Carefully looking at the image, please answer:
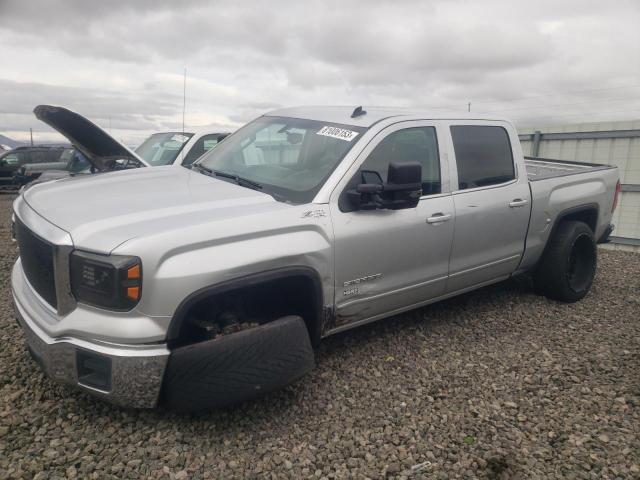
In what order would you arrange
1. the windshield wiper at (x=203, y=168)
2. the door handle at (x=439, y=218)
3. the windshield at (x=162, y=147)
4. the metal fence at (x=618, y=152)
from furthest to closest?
1. the metal fence at (x=618, y=152)
2. the windshield at (x=162, y=147)
3. the windshield wiper at (x=203, y=168)
4. the door handle at (x=439, y=218)

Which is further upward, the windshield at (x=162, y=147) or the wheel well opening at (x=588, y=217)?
the windshield at (x=162, y=147)

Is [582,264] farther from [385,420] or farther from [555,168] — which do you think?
[385,420]

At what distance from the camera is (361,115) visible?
389 cm

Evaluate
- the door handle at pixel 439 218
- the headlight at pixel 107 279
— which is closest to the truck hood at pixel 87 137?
the headlight at pixel 107 279

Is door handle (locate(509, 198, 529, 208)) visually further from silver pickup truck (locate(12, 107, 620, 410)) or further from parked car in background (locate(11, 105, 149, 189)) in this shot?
parked car in background (locate(11, 105, 149, 189))

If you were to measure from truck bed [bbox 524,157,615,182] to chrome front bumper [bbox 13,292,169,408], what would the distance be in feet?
13.3

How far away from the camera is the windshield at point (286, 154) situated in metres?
3.38

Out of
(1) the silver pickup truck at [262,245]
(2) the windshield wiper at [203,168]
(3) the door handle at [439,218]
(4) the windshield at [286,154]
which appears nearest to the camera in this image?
(1) the silver pickup truck at [262,245]

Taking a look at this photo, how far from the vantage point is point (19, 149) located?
17.4 meters

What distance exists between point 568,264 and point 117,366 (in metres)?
4.48

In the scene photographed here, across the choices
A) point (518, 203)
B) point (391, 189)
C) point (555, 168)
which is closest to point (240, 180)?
point (391, 189)

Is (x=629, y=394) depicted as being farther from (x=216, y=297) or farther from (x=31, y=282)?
(x=31, y=282)

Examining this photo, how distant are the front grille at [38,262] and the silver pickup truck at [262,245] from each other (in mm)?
18

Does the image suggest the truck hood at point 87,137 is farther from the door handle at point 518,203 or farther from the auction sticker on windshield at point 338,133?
the door handle at point 518,203
